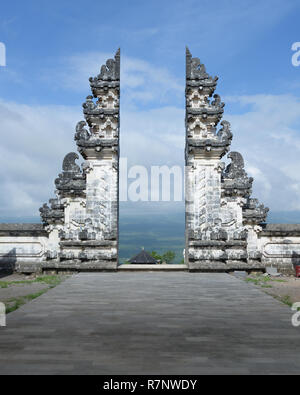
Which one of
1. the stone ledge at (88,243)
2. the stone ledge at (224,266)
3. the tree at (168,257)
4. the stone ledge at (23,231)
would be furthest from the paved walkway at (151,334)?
the tree at (168,257)

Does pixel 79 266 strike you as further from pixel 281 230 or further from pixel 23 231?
pixel 281 230

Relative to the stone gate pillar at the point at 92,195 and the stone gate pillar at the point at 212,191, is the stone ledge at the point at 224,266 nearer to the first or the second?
the stone gate pillar at the point at 212,191

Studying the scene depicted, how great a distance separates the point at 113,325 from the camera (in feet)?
19.9

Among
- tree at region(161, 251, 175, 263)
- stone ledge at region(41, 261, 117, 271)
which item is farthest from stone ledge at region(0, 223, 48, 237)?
tree at region(161, 251, 175, 263)

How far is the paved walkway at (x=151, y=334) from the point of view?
426 cm

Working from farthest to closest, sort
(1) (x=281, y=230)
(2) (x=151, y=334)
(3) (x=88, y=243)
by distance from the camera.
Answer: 1. (1) (x=281, y=230)
2. (3) (x=88, y=243)
3. (2) (x=151, y=334)

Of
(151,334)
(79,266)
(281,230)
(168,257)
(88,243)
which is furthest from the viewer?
(168,257)

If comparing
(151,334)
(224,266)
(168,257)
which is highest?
(224,266)

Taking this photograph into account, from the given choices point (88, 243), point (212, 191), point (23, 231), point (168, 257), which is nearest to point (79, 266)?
point (88, 243)

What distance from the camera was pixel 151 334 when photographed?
5.53 meters

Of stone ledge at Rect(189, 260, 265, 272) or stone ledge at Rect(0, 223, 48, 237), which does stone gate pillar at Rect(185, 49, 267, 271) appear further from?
stone ledge at Rect(0, 223, 48, 237)

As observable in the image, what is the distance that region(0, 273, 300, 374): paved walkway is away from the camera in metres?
4.26
